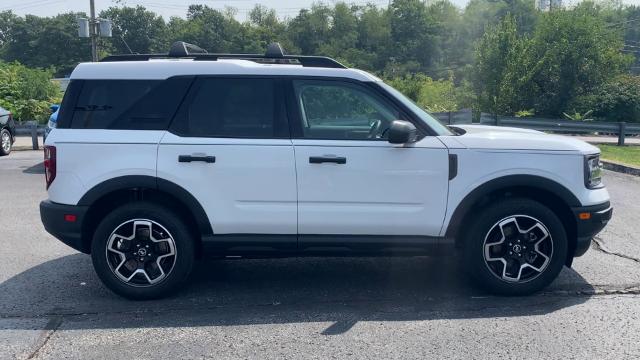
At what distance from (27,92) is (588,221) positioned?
30.3 m

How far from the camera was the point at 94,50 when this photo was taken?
3400 cm

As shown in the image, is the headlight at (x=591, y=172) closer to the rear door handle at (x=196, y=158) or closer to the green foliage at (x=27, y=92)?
the rear door handle at (x=196, y=158)

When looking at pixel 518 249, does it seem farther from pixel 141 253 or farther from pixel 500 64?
pixel 500 64

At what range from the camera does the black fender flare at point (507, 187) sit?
4.76m

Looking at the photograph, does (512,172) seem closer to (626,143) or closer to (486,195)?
(486,195)

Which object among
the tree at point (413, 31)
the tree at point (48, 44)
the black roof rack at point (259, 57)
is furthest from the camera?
the tree at point (48, 44)

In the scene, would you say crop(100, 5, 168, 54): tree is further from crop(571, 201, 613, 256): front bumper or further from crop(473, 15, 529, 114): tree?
crop(571, 201, 613, 256): front bumper

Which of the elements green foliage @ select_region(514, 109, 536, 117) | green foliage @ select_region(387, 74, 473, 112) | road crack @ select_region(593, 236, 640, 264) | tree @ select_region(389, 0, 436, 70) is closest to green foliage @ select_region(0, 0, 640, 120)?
tree @ select_region(389, 0, 436, 70)

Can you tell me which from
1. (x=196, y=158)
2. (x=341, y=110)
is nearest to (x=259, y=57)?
(x=341, y=110)

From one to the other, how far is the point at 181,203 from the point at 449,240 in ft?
7.09

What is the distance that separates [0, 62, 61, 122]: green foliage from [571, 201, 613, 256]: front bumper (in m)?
26.0

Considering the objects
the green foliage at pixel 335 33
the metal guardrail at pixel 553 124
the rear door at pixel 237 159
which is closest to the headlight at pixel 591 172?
the rear door at pixel 237 159

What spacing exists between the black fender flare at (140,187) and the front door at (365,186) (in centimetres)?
86

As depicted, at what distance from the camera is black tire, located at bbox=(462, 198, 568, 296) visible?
4816 millimetres
